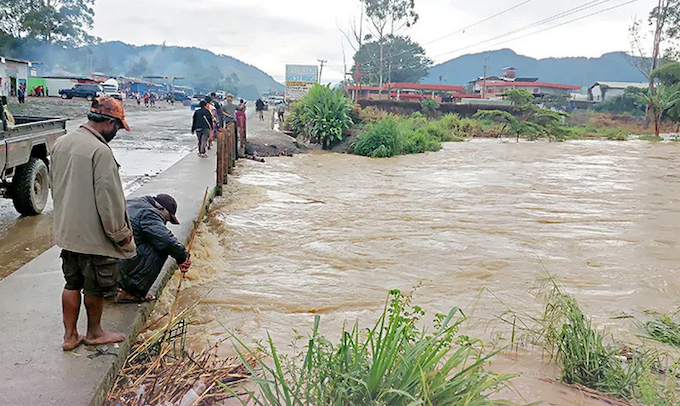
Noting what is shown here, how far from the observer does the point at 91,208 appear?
10.8 ft

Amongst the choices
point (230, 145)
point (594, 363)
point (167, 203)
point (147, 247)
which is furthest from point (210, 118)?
point (594, 363)

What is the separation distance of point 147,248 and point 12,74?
40343 millimetres

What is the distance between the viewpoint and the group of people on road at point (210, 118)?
14.1 meters

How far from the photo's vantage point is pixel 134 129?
22969 millimetres

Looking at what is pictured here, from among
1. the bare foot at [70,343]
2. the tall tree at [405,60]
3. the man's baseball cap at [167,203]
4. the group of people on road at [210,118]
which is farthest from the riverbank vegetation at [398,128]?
the tall tree at [405,60]

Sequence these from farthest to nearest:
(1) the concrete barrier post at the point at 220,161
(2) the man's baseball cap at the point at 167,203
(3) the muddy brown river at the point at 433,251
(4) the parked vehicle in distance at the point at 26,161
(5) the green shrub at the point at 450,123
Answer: (5) the green shrub at the point at 450,123 < (1) the concrete barrier post at the point at 220,161 < (4) the parked vehicle in distance at the point at 26,161 < (3) the muddy brown river at the point at 433,251 < (2) the man's baseball cap at the point at 167,203

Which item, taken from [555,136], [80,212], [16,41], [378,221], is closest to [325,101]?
[378,221]

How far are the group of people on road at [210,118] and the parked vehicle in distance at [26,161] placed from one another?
5429mm

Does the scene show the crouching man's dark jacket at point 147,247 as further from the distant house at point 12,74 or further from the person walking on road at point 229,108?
the distant house at point 12,74

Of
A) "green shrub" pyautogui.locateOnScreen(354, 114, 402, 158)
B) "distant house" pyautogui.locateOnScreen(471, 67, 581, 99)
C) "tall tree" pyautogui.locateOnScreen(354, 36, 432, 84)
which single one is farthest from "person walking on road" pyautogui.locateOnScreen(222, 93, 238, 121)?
"tall tree" pyautogui.locateOnScreen(354, 36, 432, 84)

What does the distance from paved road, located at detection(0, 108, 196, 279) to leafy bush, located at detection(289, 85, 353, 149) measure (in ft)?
14.5

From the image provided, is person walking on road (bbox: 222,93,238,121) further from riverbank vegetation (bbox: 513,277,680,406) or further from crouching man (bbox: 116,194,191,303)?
riverbank vegetation (bbox: 513,277,680,406)

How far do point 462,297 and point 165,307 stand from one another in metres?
2.87

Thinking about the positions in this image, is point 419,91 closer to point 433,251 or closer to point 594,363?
point 433,251
